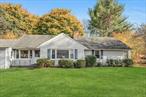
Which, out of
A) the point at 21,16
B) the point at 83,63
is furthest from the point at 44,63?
the point at 21,16

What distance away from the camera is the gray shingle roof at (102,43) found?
48500mm

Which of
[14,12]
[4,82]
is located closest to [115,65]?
[4,82]

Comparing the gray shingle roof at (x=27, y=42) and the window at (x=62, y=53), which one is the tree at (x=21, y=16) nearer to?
the gray shingle roof at (x=27, y=42)

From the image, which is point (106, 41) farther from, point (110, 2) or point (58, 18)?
point (110, 2)

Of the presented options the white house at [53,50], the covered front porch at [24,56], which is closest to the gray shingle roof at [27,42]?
the white house at [53,50]

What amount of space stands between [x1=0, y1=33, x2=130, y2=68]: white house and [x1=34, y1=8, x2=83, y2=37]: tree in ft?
64.0

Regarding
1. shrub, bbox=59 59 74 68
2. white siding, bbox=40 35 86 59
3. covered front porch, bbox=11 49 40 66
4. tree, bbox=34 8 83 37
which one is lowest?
shrub, bbox=59 59 74 68

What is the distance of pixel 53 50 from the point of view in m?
45.9

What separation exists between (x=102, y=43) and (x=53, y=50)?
26.0 feet

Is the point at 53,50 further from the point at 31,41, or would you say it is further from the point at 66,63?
the point at 31,41

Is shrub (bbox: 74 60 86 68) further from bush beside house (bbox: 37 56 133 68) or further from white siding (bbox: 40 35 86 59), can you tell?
white siding (bbox: 40 35 86 59)

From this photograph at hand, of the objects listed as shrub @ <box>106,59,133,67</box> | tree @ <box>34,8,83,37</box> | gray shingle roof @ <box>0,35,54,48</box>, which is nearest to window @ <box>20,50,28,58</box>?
gray shingle roof @ <box>0,35,54,48</box>

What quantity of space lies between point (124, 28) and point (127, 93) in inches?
2285

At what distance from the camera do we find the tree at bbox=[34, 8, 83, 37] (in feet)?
225
